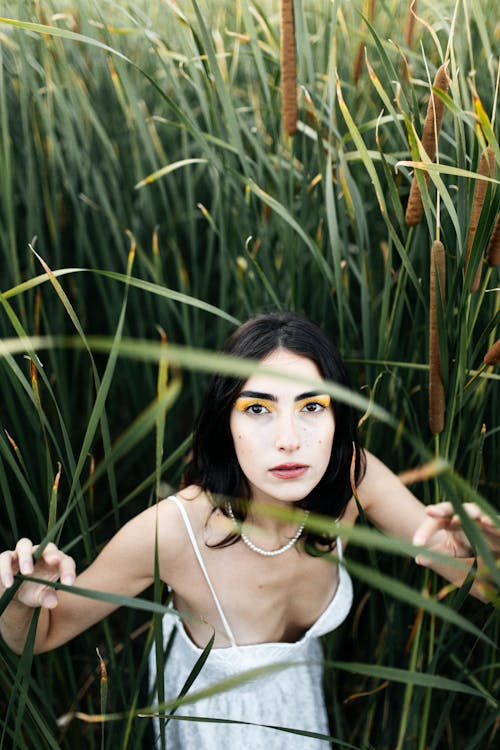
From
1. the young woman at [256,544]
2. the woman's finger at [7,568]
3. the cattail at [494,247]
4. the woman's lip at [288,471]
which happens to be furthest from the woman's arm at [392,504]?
the woman's finger at [7,568]

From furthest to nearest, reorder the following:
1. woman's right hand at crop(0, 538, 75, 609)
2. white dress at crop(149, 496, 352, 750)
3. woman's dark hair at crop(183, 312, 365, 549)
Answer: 1. white dress at crop(149, 496, 352, 750)
2. woman's dark hair at crop(183, 312, 365, 549)
3. woman's right hand at crop(0, 538, 75, 609)

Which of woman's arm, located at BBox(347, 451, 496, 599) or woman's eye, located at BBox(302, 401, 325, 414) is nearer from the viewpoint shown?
woman's eye, located at BBox(302, 401, 325, 414)

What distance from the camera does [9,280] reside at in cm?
132

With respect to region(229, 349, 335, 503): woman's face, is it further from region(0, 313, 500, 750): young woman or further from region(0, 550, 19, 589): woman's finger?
region(0, 550, 19, 589): woman's finger

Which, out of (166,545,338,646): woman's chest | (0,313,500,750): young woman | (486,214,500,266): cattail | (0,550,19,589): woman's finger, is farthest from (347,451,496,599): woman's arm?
(0,550,19,589): woman's finger

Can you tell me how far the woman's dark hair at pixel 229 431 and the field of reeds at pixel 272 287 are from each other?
1.6 inches

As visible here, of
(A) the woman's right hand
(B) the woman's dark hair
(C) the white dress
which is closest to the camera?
(A) the woman's right hand

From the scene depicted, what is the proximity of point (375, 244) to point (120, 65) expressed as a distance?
0.53 m

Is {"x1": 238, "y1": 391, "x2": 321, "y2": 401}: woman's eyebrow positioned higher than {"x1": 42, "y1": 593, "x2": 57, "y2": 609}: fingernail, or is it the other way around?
{"x1": 238, "y1": 391, "x2": 321, "y2": 401}: woman's eyebrow

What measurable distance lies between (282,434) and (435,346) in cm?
19

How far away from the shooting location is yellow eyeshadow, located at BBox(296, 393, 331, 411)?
0.83m

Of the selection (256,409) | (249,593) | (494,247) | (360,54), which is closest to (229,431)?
(256,409)

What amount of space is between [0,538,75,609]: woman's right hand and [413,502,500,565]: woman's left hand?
14.4 inches

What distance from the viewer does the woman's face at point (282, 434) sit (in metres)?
0.81
